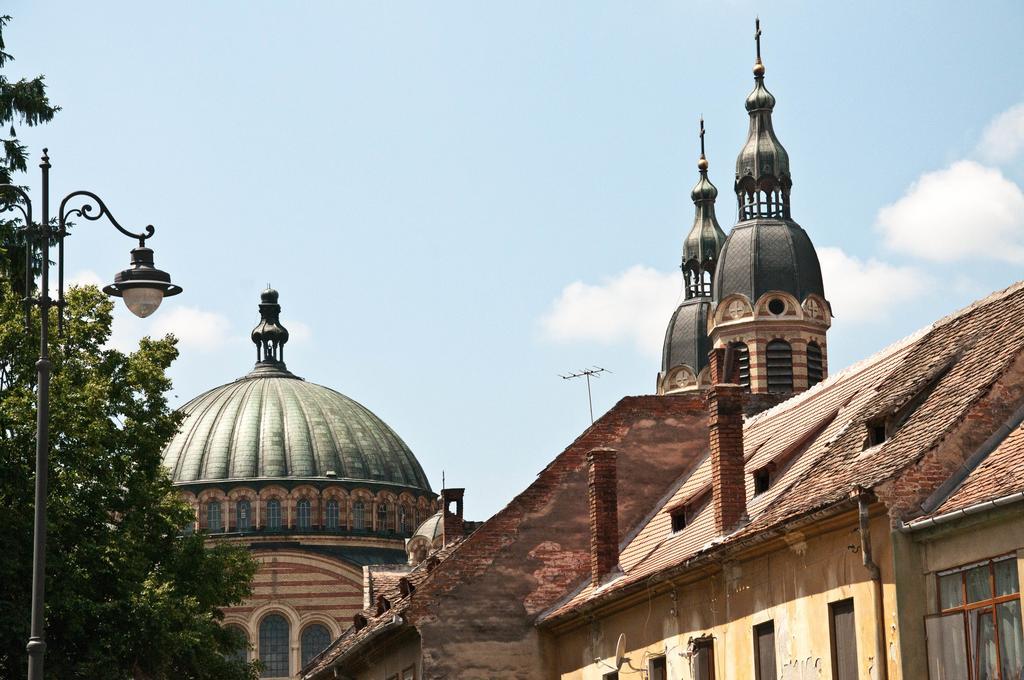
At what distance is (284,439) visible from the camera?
9969cm

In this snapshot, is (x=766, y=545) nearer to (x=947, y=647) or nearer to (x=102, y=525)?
(x=947, y=647)

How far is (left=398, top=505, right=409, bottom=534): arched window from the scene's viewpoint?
101188 millimetres

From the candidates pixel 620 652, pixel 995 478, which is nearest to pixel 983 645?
pixel 995 478

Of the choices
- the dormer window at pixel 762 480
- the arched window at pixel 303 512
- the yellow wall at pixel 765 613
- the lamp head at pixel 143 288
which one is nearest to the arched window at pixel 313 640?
the arched window at pixel 303 512

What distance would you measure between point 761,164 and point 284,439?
2948 cm

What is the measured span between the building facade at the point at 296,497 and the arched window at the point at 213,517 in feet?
0.17

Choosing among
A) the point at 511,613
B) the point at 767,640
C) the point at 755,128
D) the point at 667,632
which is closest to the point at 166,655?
the point at 511,613

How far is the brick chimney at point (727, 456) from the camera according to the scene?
81.6ft

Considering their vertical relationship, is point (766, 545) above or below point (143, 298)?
below

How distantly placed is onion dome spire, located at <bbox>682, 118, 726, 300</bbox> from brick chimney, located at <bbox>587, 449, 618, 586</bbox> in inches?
2764

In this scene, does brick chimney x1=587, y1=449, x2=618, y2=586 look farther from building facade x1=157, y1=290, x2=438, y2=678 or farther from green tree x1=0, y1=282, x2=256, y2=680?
building facade x1=157, y1=290, x2=438, y2=678

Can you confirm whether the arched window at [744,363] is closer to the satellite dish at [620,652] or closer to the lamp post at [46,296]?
the satellite dish at [620,652]

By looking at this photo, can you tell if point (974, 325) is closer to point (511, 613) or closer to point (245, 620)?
point (511, 613)

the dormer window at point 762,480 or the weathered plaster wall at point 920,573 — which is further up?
the dormer window at point 762,480
